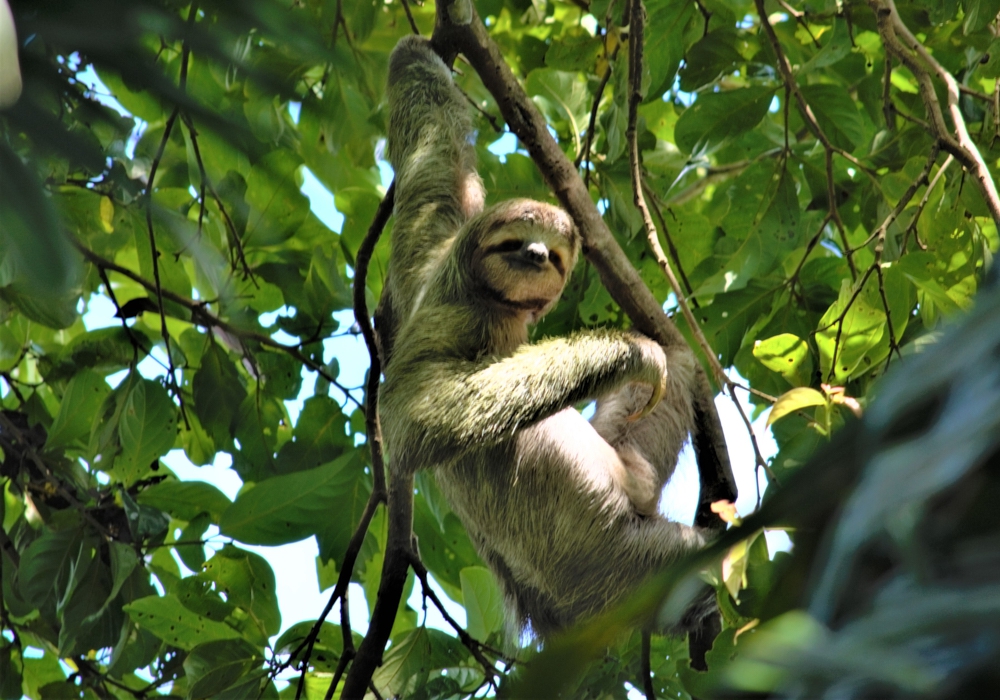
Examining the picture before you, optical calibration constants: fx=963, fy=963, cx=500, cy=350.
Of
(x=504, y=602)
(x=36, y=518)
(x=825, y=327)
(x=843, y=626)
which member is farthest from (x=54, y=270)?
(x=36, y=518)

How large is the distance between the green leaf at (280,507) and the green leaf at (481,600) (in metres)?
1.04

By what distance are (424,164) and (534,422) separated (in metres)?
2.12

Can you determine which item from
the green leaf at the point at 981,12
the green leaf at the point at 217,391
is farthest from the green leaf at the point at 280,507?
the green leaf at the point at 981,12

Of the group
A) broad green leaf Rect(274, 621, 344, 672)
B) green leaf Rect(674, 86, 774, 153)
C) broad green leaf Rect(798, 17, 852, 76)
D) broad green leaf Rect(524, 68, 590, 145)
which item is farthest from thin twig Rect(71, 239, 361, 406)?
broad green leaf Rect(798, 17, 852, 76)

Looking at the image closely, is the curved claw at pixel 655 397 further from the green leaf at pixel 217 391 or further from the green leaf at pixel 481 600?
the green leaf at pixel 217 391

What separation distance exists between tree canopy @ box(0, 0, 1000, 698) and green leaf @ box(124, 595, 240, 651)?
0.01 m

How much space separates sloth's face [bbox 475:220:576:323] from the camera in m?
5.12

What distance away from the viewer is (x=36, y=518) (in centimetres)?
634

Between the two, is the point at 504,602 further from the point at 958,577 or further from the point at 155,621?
the point at 958,577

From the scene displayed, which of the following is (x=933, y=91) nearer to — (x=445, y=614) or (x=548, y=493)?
(x=548, y=493)

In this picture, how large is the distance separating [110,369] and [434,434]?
244cm

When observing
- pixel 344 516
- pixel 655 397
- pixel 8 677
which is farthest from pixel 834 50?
pixel 8 677

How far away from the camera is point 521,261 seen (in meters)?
5.12

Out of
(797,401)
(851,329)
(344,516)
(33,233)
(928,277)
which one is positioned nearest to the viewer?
(33,233)
